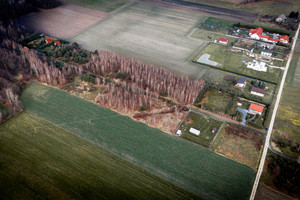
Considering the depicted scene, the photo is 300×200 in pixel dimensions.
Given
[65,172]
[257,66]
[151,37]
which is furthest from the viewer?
[151,37]

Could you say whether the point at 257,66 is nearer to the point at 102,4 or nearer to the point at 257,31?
the point at 257,31

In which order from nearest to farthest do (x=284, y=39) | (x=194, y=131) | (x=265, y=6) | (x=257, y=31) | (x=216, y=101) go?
(x=194, y=131), (x=216, y=101), (x=284, y=39), (x=257, y=31), (x=265, y=6)

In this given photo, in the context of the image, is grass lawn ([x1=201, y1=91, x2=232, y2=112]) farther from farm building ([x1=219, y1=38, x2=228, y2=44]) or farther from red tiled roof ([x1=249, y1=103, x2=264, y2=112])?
farm building ([x1=219, y1=38, x2=228, y2=44])

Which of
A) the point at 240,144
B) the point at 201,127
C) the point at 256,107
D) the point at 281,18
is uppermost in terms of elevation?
the point at 281,18

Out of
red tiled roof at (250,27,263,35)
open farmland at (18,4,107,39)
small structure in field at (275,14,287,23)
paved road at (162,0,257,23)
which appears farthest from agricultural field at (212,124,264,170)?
small structure in field at (275,14,287,23)

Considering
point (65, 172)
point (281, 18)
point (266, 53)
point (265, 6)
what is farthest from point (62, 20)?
point (265, 6)

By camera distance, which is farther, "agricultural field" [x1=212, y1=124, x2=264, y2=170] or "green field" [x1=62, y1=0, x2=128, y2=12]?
"green field" [x1=62, y1=0, x2=128, y2=12]

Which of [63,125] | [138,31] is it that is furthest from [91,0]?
[63,125]
